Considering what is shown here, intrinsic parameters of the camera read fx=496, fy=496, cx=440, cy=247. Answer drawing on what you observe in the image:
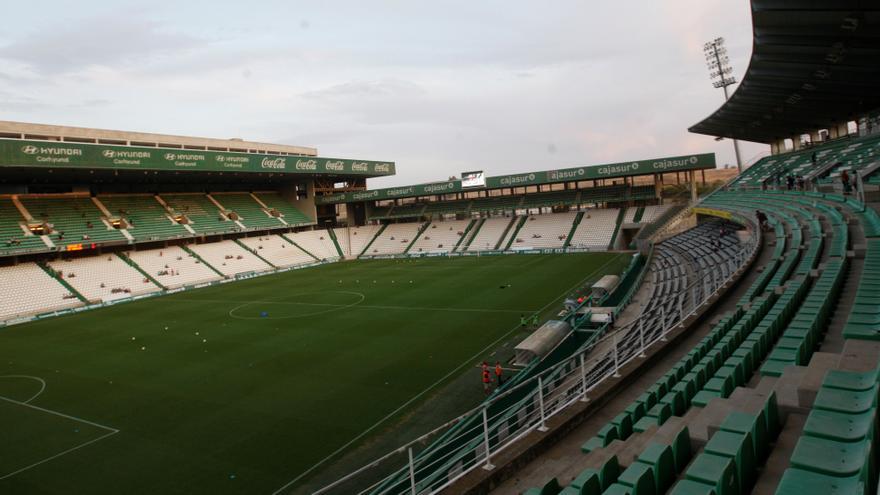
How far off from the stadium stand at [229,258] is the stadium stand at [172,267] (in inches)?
38.8

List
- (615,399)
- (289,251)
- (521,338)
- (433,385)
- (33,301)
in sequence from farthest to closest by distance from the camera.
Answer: (289,251), (33,301), (521,338), (433,385), (615,399)

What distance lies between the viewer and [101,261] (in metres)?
36.7

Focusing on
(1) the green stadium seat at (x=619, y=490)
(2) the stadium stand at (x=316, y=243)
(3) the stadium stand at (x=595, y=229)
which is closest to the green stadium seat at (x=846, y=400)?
(1) the green stadium seat at (x=619, y=490)

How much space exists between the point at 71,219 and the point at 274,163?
16.1 m

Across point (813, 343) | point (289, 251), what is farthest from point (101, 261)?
point (813, 343)

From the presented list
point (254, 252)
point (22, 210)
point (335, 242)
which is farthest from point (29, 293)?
point (335, 242)

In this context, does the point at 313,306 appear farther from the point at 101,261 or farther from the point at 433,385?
the point at 101,261

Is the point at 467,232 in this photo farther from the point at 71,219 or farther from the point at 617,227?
the point at 71,219

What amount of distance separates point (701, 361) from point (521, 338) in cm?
1080

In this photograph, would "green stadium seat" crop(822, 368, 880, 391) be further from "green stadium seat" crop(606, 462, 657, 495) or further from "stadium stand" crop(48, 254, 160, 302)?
"stadium stand" crop(48, 254, 160, 302)

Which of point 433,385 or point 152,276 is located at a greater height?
point 152,276

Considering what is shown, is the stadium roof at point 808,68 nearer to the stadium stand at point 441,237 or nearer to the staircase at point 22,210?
the stadium stand at point 441,237

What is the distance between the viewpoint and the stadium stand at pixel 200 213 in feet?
145

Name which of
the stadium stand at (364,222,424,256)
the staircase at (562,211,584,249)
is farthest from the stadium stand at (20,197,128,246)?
the staircase at (562,211,584,249)
